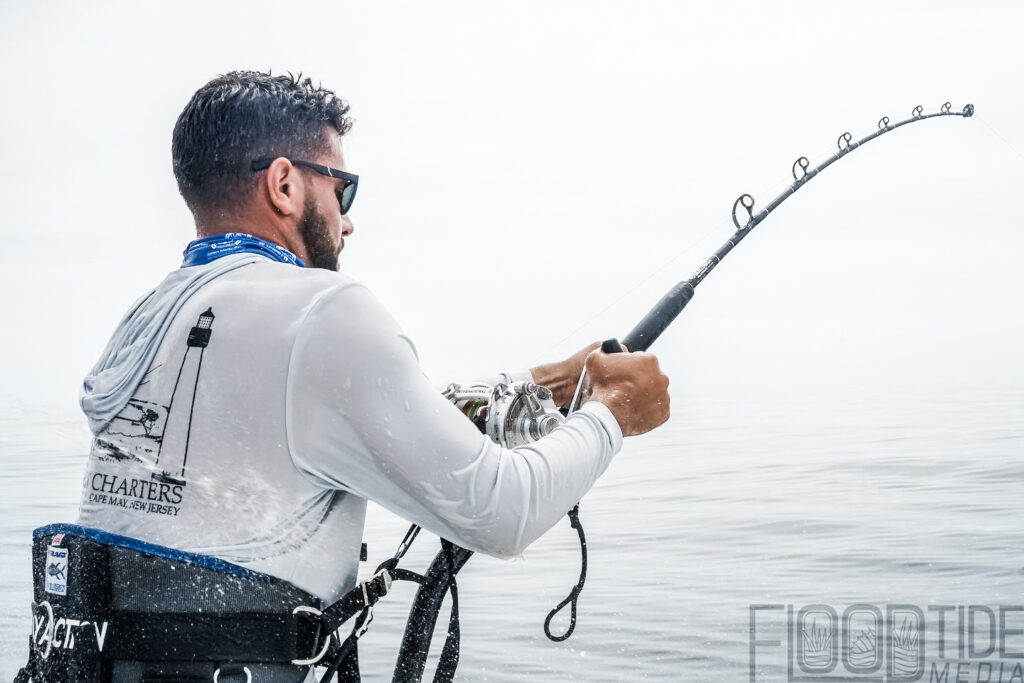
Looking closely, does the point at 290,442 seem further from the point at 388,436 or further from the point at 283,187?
the point at 283,187

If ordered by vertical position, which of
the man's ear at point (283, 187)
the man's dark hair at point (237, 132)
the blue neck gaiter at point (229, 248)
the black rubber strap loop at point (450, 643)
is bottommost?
the black rubber strap loop at point (450, 643)

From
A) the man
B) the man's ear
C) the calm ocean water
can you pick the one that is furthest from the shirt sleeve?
the calm ocean water

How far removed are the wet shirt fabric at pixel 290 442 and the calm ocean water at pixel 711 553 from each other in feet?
2.19

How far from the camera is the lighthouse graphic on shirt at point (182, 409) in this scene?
1.47m

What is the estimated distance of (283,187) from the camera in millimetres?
1773

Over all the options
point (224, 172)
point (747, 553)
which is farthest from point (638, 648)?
point (224, 172)

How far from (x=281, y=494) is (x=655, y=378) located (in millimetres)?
747

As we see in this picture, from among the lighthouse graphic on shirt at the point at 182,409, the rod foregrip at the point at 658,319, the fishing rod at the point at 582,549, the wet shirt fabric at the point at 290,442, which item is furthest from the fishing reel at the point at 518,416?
the lighthouse graphic on shirt at the point at 182,409

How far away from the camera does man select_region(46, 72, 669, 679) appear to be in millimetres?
1411

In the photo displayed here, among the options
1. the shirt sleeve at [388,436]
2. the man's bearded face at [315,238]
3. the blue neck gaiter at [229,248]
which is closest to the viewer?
the shirt sleeve at [388,436]

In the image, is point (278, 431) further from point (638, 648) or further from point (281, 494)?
point (638, 648)

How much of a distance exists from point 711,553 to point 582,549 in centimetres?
608

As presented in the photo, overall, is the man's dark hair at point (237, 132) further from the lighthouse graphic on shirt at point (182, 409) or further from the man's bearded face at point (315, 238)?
the lighthouse graphic on shirt at point (182, 409)

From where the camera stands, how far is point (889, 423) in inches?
731
